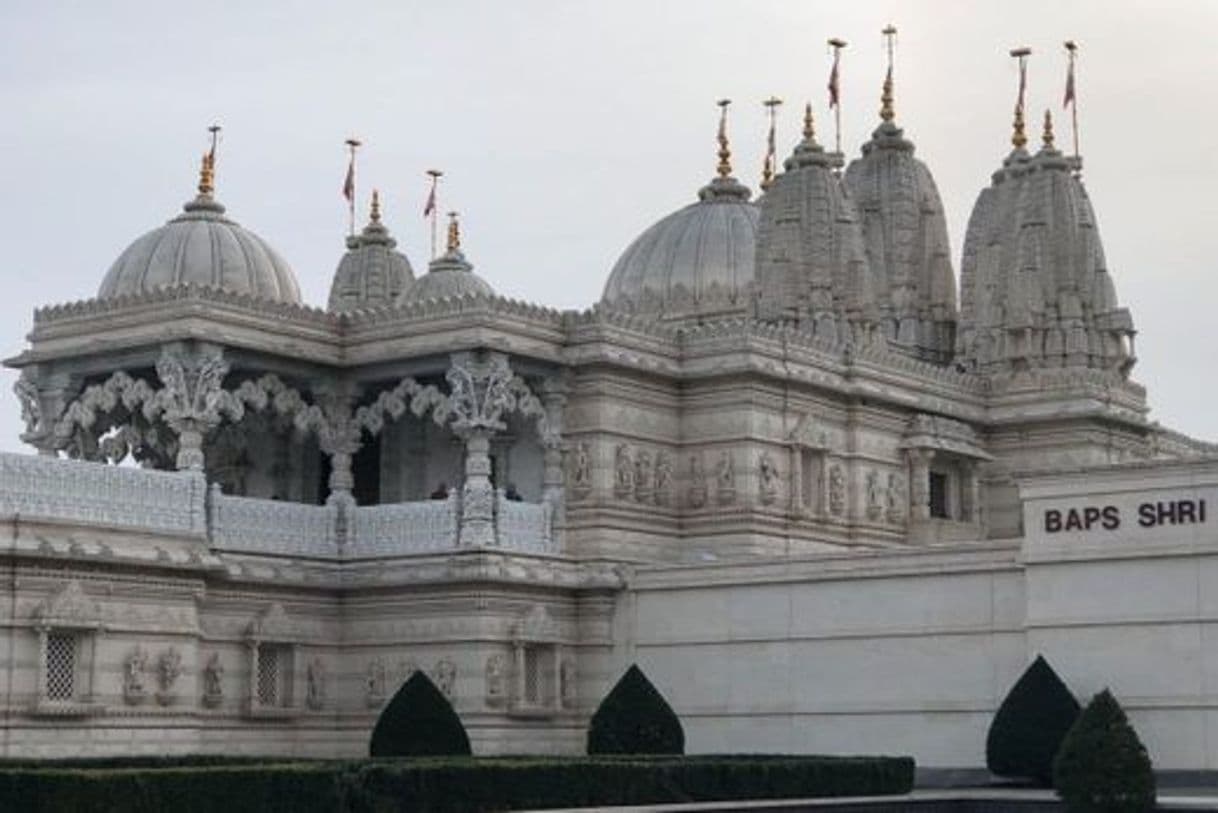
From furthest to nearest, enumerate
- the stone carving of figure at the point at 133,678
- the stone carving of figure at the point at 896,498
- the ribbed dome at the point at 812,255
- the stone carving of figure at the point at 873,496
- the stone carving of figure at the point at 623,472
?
the ribbed dome at the point at 812,255
the stone carving of figure at the point at 896,498
the stone carving of figure at the point at 873,496
the stone carving of figure at the point at 623,472
the stone carving of figure at the point at 133,678

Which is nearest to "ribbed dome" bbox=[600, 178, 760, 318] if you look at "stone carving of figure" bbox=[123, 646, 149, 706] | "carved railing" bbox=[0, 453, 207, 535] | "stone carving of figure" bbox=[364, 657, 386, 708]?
"stone carving of figure" bbox=[364, 657, 386, 708]

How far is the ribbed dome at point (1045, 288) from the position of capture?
48.1 meters

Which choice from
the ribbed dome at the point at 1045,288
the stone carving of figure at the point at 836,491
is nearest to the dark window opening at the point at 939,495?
the ribbed dome at the point at 1045,288

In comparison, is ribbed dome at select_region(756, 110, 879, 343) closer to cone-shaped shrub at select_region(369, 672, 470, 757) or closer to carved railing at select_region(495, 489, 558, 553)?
carved railing at select_region(495, 489, 558, 553)

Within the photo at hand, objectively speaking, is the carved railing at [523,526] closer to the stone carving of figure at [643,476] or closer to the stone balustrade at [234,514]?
the stone balustrade at [234,514]

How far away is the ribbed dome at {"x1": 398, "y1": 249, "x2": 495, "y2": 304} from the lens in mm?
44594

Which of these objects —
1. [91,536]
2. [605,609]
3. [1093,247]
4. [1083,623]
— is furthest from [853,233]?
[91,536]

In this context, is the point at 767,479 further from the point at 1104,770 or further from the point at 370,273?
the point at 370,273

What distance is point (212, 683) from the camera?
36000mm

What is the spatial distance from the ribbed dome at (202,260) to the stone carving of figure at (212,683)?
7.32m

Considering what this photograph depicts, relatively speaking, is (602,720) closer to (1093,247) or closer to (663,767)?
(663,767)

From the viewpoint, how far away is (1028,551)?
34031mm

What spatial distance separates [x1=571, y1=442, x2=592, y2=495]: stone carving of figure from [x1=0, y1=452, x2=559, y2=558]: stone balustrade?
66 centimetres

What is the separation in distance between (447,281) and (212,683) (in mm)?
11569
